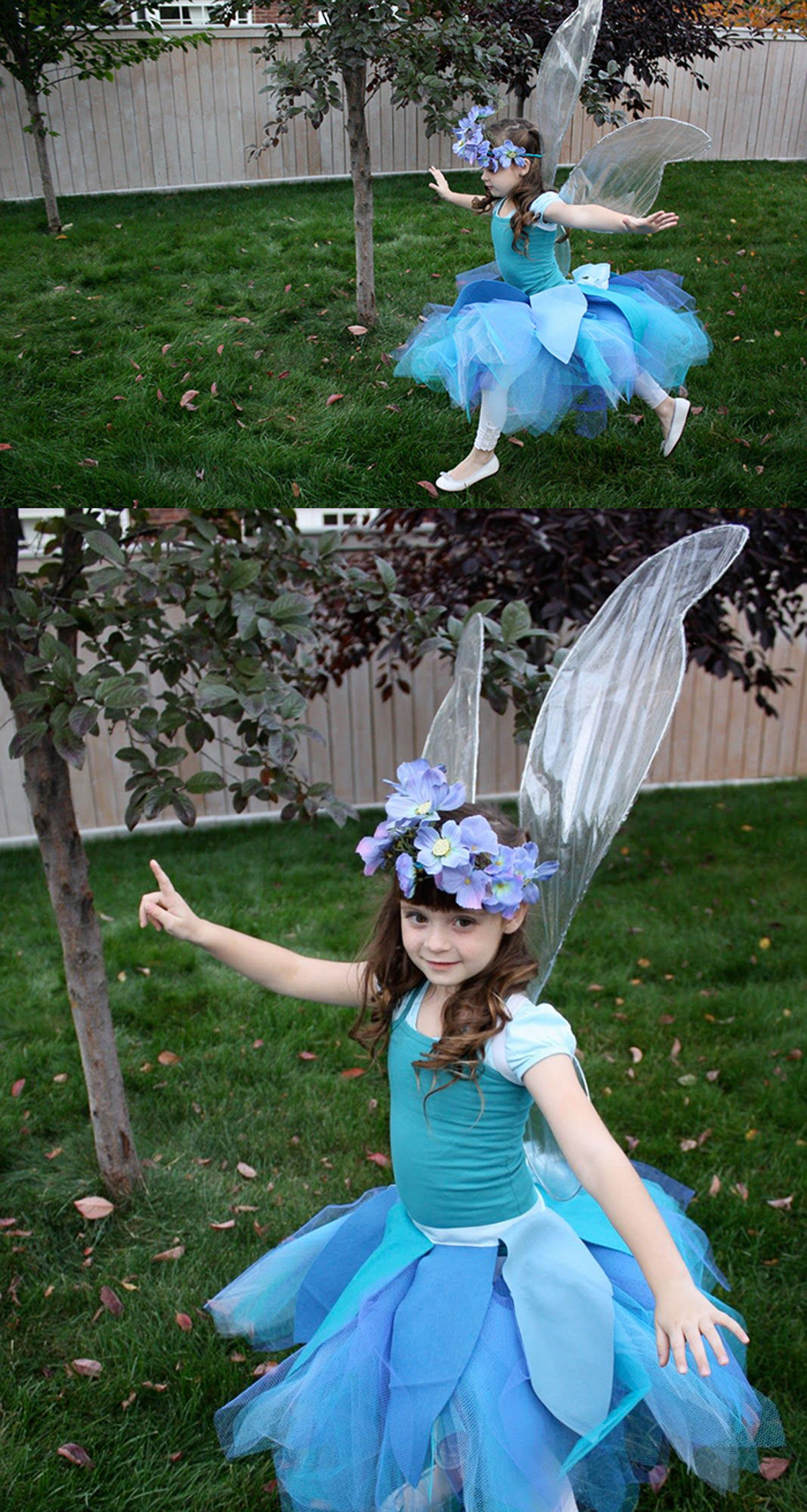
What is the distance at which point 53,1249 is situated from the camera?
8.27 feet

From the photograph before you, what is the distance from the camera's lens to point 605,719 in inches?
73.0

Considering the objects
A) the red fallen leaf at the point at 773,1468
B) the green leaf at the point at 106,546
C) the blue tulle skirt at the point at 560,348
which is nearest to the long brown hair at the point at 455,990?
the green leaf at the point at 106,546

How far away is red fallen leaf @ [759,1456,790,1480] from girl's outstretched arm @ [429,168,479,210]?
2.91 m

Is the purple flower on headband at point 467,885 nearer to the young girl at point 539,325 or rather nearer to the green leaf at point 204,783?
the green leaf at point 204,783

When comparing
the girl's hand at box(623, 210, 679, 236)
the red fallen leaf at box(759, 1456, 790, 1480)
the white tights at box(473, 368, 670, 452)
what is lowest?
the red fallen leaf at box(759, 1456, 790, 1480)

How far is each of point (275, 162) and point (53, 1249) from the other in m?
2.92

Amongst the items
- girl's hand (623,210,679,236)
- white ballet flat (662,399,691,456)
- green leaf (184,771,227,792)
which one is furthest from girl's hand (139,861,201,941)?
white ballet flat (662,399,691,456)

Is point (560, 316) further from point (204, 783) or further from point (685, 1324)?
point (685, 1324)

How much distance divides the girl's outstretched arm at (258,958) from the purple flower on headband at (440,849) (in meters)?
0.33

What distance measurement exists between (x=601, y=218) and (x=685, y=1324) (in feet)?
8.06

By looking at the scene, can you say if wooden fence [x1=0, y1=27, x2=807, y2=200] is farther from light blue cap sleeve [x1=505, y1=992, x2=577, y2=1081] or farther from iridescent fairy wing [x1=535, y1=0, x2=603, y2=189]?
light blue cap sleeve [x1=505, y1=992, x2=577, y2=1081]

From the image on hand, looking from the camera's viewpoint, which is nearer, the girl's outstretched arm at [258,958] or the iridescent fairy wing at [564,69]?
the girl's outstretched arm at [258,958]

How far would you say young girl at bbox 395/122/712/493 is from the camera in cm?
281

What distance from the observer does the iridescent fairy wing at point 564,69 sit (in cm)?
272
